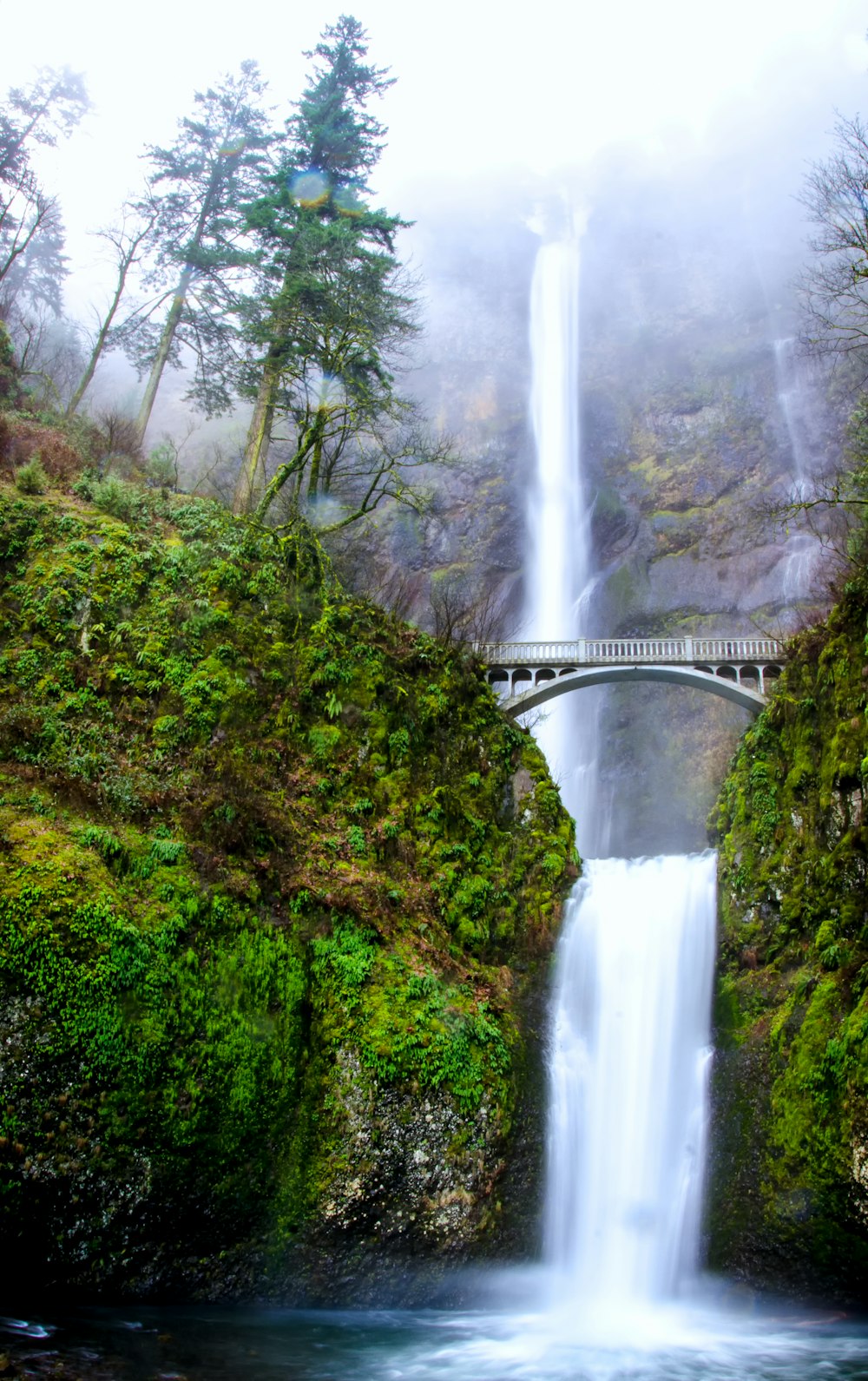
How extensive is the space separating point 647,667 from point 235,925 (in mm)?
16772

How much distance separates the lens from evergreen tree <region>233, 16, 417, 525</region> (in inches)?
782

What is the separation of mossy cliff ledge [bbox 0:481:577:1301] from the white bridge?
836 centimetres

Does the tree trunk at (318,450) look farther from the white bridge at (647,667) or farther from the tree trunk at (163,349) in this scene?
the white bridge at (647,667)

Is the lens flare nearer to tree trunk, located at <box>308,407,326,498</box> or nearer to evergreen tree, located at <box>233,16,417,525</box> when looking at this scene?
evergreen tree, located at <box>233,16,417,525</box>

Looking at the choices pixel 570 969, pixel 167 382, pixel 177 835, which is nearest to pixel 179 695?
pixel 177 835

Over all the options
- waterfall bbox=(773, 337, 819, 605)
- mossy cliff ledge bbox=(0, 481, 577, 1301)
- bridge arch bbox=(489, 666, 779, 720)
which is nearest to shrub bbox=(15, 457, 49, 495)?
mossy cliff ledge bbox=(0, 481, 577, 1301)

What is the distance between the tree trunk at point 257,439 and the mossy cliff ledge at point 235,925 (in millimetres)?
3600

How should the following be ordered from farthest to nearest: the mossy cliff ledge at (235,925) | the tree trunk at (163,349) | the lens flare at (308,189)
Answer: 1. the tree trunk at (163,349)
2. the lens flare at (308,189)
3. the mossy cliff ledge at (235,925)

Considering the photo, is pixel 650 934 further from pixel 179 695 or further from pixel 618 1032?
pixel 179 695

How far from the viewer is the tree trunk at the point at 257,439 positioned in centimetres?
2100

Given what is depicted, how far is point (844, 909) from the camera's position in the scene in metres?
13.3

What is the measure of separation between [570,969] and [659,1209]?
4.14 metres

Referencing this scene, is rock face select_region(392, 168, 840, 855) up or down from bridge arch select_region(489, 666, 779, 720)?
up

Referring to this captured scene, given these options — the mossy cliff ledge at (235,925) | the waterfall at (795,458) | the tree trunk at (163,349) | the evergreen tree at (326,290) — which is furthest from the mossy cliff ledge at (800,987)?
the tree trunk at (163,349)
